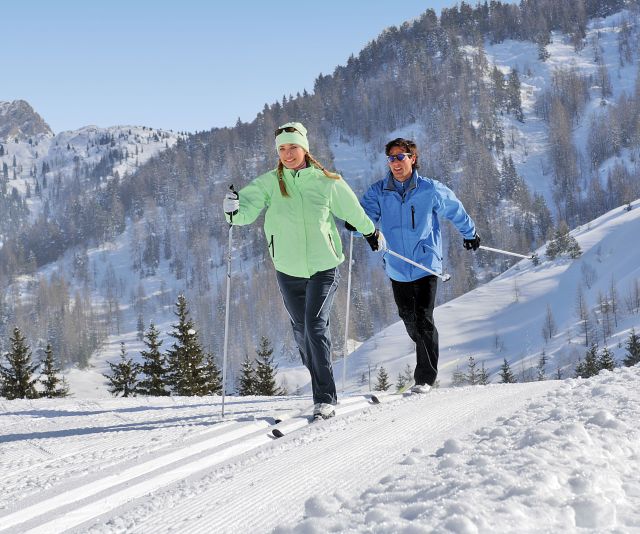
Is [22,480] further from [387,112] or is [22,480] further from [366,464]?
[387,112]

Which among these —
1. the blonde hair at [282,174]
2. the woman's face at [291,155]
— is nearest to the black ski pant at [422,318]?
the blonde hair at [282,174]

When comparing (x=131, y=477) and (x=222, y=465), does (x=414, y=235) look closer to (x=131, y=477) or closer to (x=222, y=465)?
(x=222, y=465)

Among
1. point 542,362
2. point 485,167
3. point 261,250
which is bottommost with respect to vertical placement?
point 542,362

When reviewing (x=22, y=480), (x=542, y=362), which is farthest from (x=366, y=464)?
(x=542, y=362)

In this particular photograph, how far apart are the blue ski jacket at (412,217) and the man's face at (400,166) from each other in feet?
0.27

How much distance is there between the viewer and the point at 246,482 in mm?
3025

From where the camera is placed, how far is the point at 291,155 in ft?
16.3

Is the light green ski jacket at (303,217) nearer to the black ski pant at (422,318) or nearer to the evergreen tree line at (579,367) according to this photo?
the black ski pant at (422,318)

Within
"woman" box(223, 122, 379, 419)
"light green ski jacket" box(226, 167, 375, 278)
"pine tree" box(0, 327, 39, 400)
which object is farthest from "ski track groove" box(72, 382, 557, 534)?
"pine tree" box(0, 327, 39, 400)

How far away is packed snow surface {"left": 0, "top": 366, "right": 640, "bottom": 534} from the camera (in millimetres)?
2102

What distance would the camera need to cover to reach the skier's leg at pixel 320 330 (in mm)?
5062

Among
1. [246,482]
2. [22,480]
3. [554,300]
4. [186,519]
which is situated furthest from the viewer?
[554,300]

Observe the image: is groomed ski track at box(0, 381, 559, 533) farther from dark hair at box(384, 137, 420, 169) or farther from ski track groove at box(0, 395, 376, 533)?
dark hair at box(384, 137, 420, 169)

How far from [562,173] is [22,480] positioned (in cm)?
15946
